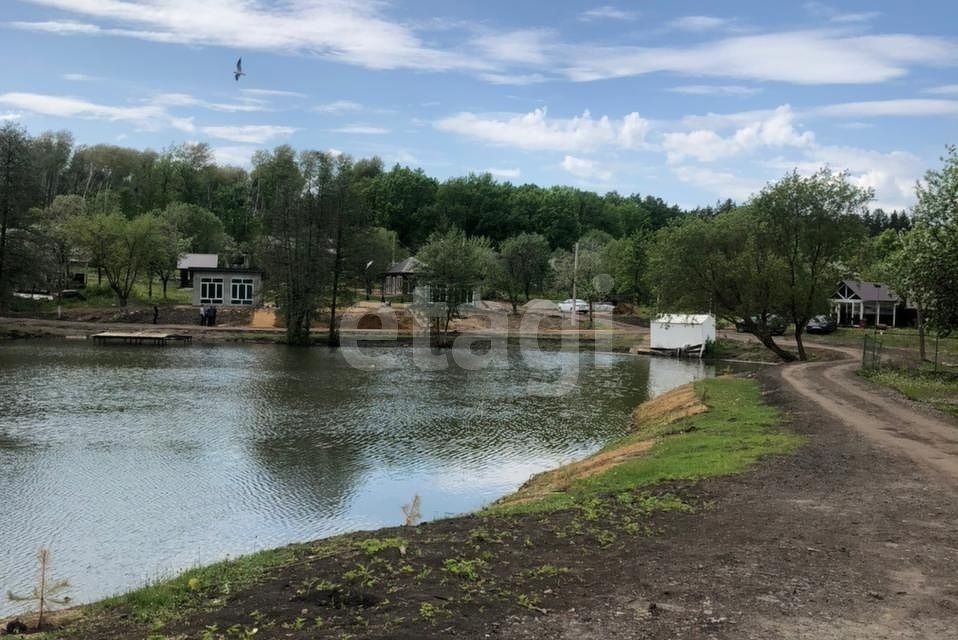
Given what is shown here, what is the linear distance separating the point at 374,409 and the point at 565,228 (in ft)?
332

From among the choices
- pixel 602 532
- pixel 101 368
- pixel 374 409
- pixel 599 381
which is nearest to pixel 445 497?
pixel 602 532

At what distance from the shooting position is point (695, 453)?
16.5 meters

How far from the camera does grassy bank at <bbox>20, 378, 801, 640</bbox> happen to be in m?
6.97

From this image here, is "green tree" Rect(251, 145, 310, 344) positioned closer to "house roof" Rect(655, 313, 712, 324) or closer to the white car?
Answer: "house roof" Rect(655, 313, 712, 324)

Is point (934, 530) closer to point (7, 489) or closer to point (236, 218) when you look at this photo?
point (7, 489)

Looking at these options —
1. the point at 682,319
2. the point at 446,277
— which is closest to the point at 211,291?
the point at 446,277

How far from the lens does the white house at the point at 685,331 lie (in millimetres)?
56219

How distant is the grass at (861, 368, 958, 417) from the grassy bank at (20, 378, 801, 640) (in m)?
14.2

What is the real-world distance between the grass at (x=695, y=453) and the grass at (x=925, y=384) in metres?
5.35

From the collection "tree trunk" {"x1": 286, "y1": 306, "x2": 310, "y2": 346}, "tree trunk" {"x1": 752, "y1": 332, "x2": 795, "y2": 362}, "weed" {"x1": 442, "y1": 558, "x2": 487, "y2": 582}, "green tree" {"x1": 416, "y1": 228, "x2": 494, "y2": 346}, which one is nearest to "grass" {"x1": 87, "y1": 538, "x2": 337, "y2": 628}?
"weed" {"x1": 442, "y1": 558, "x2": 487, "y2": 582}

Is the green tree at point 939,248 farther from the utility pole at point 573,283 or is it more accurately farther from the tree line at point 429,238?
the utility pole at point 573,283

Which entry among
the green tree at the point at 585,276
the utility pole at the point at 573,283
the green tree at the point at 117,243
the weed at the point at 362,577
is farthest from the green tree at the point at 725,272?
the green tree at the point at 117,243

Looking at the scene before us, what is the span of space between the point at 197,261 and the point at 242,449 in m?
70.8

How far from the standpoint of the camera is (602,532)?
10.1 m
